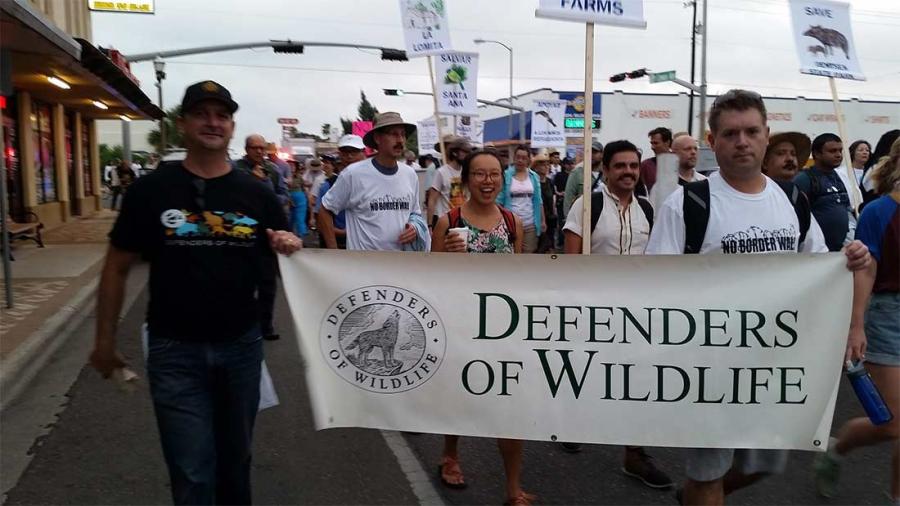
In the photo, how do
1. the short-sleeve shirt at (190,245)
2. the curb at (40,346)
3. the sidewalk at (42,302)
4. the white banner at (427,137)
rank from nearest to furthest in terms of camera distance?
the short-sleeve shirt at (190,245), the curb at (40,346), the sidewalk at (42,302), the white banner at (427,137)

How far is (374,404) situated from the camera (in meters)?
3.21

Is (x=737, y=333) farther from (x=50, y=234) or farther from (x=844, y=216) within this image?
(x=50, y=234)

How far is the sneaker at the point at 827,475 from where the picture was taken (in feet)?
12.4

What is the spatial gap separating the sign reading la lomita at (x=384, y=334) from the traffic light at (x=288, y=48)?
19.5m

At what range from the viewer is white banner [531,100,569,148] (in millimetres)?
14953

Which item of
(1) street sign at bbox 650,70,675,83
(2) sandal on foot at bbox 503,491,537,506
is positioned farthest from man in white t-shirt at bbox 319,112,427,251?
(1) street sign at bbox 650,70,675,83

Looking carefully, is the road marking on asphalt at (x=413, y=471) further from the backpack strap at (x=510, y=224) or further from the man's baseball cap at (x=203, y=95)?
the man's baseball cap at (x=203, y=95)

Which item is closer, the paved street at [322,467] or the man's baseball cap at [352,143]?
the paved street at [322,467]

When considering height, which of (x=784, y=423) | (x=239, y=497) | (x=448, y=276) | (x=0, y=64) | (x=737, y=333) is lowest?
(x=239, y=497)

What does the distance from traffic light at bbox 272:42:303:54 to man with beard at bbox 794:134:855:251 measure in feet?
58.1

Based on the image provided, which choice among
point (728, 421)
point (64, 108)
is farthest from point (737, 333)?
point (64, 108)

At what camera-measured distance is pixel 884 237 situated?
3385mm

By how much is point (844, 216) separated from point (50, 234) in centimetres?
1615

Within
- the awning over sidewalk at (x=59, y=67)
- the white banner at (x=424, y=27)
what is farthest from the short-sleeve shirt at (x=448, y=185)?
the awning over sidewalk at (x=59, y=67)
